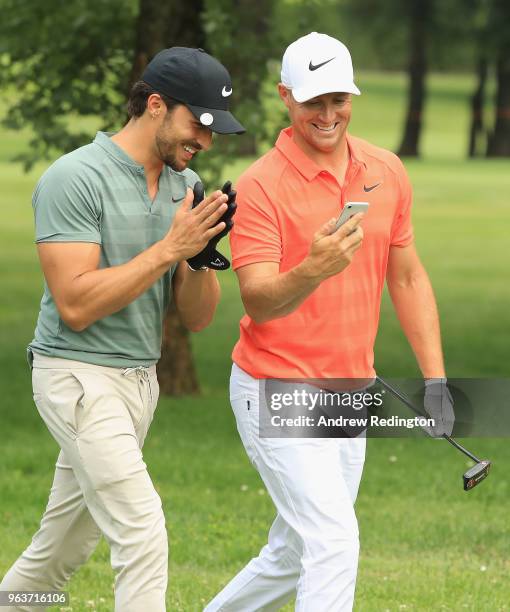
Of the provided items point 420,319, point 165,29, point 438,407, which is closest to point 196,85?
point 420,319

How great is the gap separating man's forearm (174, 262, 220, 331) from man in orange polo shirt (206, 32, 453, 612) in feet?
0.56

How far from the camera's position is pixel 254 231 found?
498cm

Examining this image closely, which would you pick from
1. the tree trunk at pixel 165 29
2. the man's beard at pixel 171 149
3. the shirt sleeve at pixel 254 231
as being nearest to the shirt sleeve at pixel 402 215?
the shirt sleeve at pixel 254 231

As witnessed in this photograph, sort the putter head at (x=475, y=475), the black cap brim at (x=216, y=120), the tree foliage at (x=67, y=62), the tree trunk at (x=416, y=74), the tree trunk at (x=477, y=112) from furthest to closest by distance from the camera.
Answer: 1. the tree trunk at (x=477, y=112)
2. the tree trunk at (x=416, y=74)
3. the tree foliage at (x=67, y=62)
4. the putter head at (x=475, y=475)
5. the black cap brim at (x=216, y=120)

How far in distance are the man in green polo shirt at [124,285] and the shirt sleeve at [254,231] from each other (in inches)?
6.1

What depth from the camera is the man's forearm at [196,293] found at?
205 inches

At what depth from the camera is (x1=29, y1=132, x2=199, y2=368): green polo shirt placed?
4.84 meters

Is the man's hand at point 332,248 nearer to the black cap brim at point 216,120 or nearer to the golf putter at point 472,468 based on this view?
the black cap brim at point 216,120

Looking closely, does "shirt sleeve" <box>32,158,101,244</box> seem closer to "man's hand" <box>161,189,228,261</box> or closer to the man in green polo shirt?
the man in green polo shirt

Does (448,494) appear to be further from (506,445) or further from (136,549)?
(136,549)

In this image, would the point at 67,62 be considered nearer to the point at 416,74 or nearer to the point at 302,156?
the point at 302,156

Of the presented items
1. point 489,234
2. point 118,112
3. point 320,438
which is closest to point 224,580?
point 320,438

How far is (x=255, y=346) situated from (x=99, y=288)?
2.26 feet

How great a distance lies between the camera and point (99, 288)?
4754 mm
